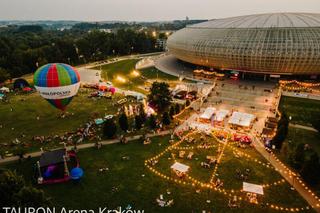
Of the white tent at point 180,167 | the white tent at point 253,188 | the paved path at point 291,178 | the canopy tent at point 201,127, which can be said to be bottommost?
the paved path at point 291,178

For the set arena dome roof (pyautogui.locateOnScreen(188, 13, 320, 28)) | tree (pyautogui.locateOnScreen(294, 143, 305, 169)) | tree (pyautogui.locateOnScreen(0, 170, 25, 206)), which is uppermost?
arena dome roof (pyautogui.locateOnScreen(188, 13, 320, 28))

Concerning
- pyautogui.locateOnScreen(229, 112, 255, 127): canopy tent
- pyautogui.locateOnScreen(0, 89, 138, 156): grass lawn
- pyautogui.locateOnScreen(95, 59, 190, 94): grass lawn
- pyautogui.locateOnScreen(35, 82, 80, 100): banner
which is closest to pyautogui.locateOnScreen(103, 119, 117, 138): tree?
pyautogui.locateOnScreen(35, 82, 80, 100): banner

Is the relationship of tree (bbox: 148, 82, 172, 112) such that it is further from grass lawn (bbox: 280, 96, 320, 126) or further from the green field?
grass lawn (bbox: 280, 96, 320, 126)

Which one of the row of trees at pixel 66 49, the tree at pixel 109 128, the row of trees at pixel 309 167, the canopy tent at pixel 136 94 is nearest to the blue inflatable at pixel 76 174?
the tree at pixel 109 128

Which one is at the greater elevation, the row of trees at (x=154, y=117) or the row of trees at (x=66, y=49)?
the row of trees at (x=66, y=49)

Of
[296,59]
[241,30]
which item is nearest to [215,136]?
[296,59]

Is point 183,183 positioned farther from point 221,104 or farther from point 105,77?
point 105,77

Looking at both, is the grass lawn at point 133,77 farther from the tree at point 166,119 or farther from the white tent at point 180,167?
the white tent at point 180,167
